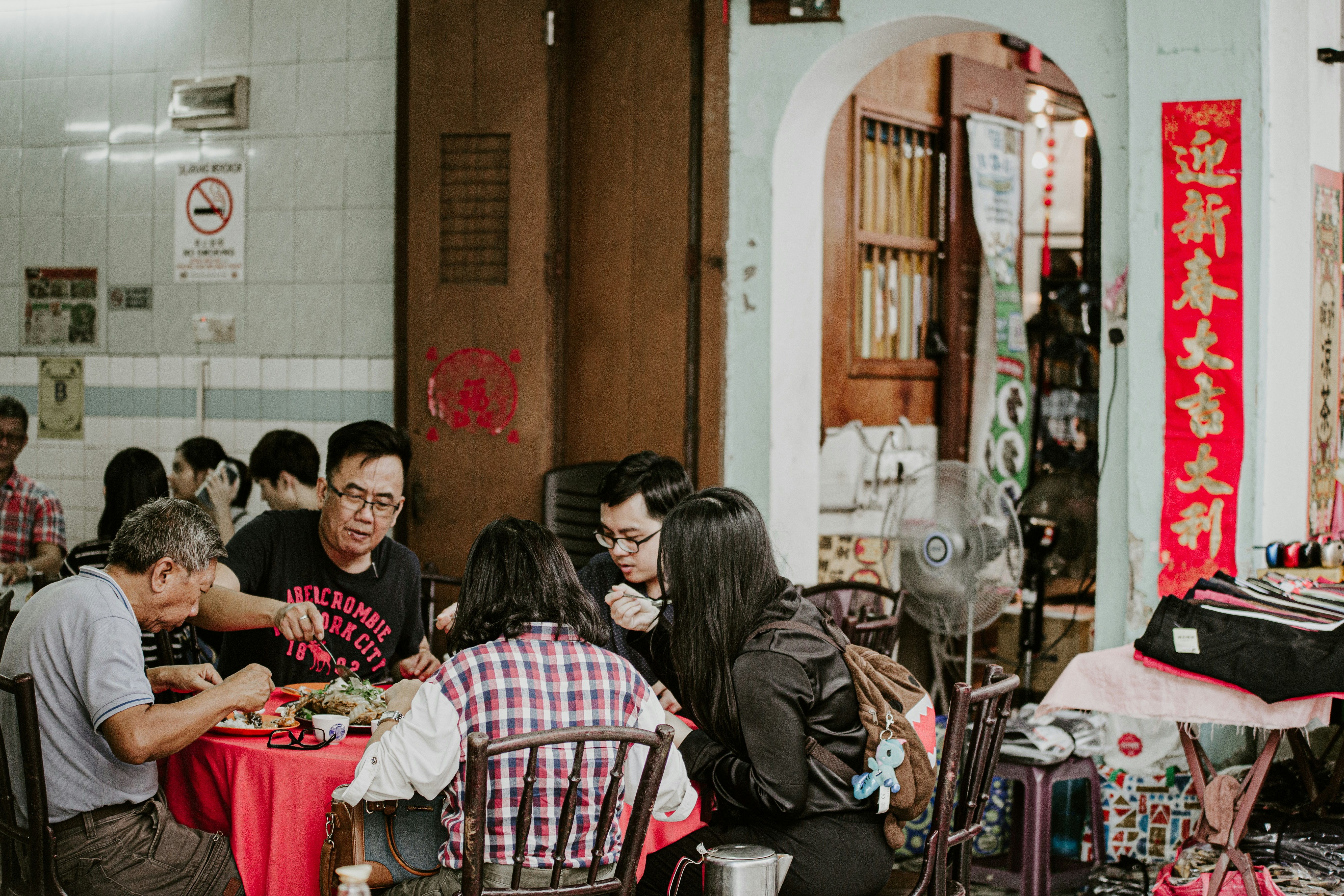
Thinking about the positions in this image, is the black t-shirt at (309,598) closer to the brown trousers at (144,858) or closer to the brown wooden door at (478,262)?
the brown trousers at (144,858)

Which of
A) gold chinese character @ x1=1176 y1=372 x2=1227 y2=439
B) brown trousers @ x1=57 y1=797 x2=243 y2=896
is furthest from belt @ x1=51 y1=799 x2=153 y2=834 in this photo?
gold chinese character @ x1=1176 y1=372 x2=1227 y2=439

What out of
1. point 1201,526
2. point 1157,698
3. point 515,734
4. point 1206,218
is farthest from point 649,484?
point 1206,218

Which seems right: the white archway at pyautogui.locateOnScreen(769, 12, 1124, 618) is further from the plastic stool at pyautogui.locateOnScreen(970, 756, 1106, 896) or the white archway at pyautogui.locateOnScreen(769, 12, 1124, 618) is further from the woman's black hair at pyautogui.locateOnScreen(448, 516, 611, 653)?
the woman's black hair at pyautogui.locateOnScreen(448, 516, 611, 653)

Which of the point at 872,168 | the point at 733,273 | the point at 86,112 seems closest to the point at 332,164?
the point at 86,112

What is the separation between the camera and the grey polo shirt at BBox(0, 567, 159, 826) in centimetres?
256

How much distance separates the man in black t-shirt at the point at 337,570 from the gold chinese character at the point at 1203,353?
257 cm

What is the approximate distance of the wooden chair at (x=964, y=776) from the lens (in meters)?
2.71

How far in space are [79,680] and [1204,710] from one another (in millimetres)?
2818

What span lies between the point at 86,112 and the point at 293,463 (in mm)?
2467

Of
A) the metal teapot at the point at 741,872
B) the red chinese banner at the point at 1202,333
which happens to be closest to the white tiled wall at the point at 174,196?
the red chinese banner at the point at 1202,333

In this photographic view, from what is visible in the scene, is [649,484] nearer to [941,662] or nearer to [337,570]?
[337,570]

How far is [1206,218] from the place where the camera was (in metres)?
4.20

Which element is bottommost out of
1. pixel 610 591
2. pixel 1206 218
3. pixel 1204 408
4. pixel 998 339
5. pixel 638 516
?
pixel 610 591

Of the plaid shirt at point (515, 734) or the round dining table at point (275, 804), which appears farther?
the round dining table at point (275, 804)
